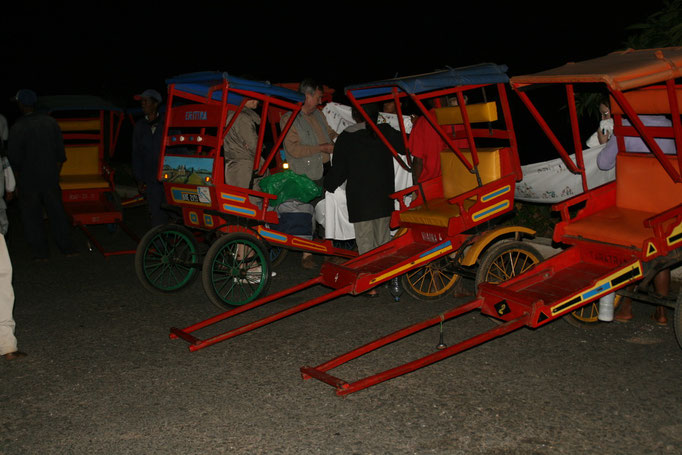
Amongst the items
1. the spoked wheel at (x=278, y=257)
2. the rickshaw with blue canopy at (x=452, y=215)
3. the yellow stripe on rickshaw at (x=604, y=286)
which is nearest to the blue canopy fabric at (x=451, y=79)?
the rickshaw with blue canopy at (x=452, y=215)

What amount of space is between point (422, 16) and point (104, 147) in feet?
39.8

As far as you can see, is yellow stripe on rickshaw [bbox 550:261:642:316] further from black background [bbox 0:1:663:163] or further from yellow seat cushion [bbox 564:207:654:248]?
black background [bbox 0:1:663:163]

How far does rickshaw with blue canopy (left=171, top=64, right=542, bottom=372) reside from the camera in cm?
586

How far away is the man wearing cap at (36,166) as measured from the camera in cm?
850

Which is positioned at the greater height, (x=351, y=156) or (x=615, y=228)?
(x=351, y=156)

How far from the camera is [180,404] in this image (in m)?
4.41

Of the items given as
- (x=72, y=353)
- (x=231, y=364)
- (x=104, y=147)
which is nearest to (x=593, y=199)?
(x=231, y=364)

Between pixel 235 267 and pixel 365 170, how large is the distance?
4.99 ft

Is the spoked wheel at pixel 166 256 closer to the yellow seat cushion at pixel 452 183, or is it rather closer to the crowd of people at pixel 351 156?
the crowd of people at pixel 351 156

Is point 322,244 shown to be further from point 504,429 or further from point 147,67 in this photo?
point 147,67

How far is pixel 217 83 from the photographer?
6.88 metres

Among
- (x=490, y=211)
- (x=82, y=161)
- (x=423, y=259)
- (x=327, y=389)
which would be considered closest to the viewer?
(x=327, y=389)

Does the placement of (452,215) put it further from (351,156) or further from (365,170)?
(351,156)

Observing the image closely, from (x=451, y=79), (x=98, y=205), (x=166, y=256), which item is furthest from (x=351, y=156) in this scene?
(x=98, y=205)
